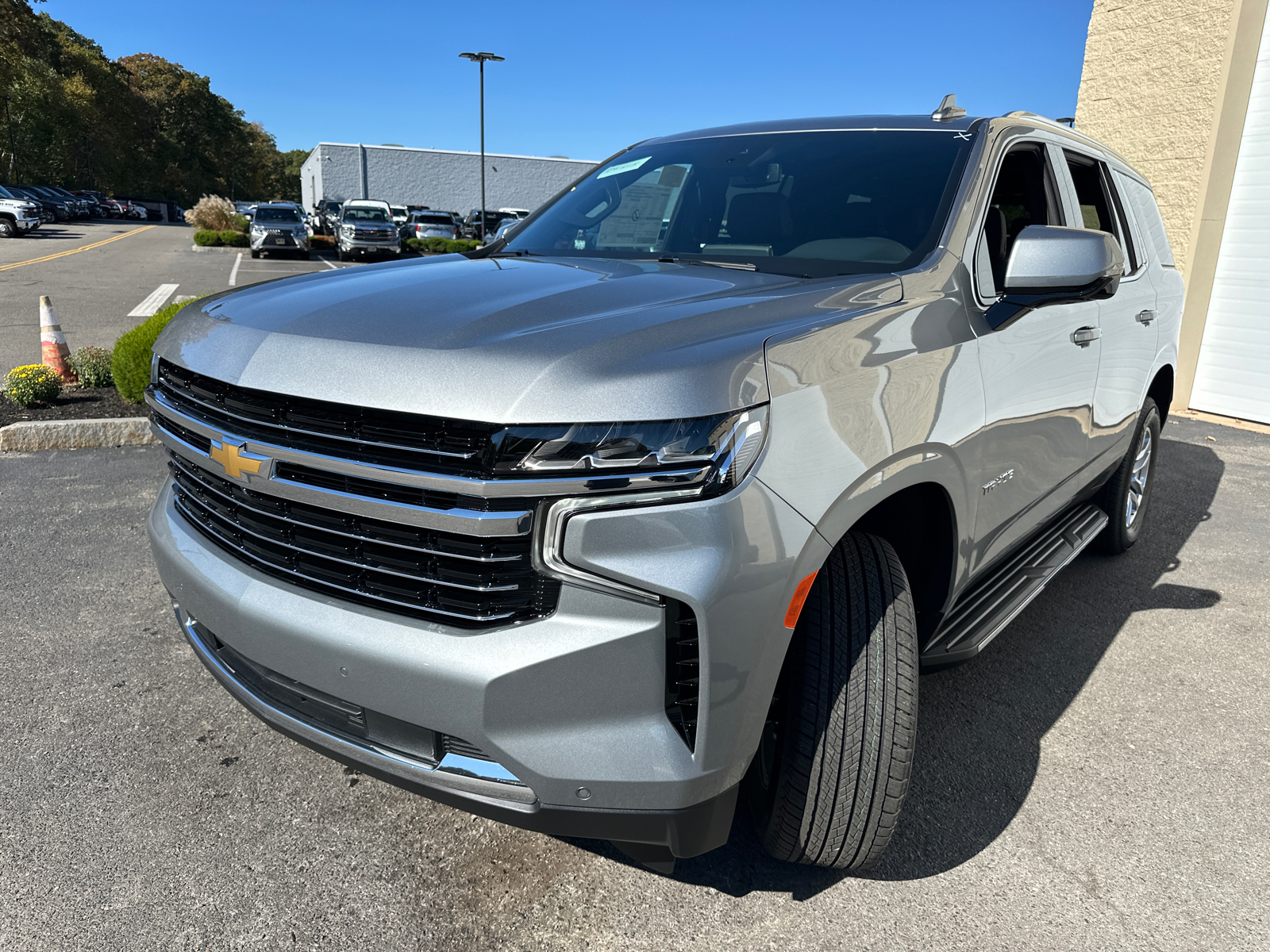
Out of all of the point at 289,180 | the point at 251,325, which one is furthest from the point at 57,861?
the point at 289,180

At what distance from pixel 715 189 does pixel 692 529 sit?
196 cm

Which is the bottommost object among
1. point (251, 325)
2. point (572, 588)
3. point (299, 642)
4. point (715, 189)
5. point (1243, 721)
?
point (1243, 721)

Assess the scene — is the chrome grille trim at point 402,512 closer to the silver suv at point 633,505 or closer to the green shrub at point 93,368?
the silver suv at point 633,505

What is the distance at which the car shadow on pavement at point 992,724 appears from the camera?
87.5 inches

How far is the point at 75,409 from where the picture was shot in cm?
642

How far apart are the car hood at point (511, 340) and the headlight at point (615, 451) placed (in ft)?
0.10

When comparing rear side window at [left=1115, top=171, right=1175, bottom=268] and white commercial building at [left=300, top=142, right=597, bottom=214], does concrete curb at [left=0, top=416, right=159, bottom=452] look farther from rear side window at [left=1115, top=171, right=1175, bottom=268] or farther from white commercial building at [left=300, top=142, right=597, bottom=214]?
white commercial building at [left=300, top=142, right=597, bottom=214]

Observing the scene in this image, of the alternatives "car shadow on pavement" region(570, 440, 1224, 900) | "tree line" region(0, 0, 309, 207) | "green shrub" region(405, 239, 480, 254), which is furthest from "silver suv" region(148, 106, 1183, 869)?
"tree line" region(0, 0, 309, 207)

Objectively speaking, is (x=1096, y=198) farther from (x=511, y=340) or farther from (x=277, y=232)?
(x=277, y=232)

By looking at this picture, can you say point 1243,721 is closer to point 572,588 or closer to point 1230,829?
point 1230,829

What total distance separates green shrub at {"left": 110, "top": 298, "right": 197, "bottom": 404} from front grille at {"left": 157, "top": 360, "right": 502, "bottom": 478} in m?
5.10

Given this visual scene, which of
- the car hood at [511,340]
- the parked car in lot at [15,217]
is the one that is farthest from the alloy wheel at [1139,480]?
the parked car in lot at [15,217]

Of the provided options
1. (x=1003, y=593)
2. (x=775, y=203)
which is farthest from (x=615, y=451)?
(x=1003, y=593)

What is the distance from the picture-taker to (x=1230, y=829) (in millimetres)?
2426
